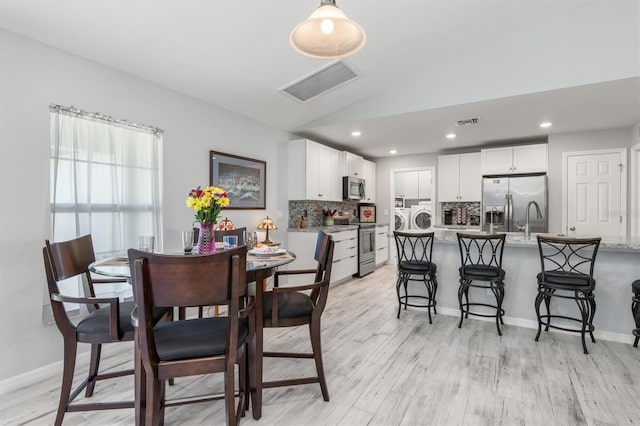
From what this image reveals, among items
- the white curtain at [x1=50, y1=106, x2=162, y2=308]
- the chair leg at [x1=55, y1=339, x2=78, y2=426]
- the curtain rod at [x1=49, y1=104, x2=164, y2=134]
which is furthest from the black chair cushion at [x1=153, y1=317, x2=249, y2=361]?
the curtain rod at [x1=49, y1=104, x2=164, y2=134]

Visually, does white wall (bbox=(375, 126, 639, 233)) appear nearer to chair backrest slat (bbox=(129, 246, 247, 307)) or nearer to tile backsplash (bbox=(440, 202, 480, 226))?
tile backsplash (bbox=(440, 202, 480, 226))

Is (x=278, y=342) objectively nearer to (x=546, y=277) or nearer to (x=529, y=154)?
(x=546, y=277)

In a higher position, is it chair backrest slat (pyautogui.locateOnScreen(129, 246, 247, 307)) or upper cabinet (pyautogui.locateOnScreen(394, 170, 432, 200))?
upper cabinet (pyautogui.locateOnScreen(394, 170, 432, 200))

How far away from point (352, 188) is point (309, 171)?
4.43ft

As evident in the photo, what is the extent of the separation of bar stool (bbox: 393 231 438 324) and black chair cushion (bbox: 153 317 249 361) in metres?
2.26

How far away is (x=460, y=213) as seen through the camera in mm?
6273

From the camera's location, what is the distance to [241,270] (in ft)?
4.83

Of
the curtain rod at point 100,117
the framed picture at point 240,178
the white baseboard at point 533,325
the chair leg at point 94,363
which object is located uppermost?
the curtain rod at point 100,117

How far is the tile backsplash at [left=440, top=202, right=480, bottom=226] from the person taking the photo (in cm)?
613

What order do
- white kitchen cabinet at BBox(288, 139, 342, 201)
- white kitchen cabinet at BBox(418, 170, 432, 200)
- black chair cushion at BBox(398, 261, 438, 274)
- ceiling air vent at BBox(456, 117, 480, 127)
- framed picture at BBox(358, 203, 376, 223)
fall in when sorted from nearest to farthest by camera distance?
1. black chair cushion at BBox(398, 261, 438, 274)
2. ceiling air vent at BBox(456, 117, 480, 127)
3. white kitchen cabinet at BBox(288, 139, 342, 201)
4. framed picture at BBox(358, 203, 376, 223)
5. white kitchen cabinet at BBox(418, 170, 432, 200)

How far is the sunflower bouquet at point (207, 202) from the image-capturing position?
6.62 ft

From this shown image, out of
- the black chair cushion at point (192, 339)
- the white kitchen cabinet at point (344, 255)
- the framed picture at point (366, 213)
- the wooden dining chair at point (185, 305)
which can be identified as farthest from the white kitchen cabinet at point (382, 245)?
the wooden dining chair at point (185, 305)

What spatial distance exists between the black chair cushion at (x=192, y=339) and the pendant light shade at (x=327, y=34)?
66.0 inches

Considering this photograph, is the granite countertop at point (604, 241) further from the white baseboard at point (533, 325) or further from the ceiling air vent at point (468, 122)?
the ceiling air vent at point (468, 122)
